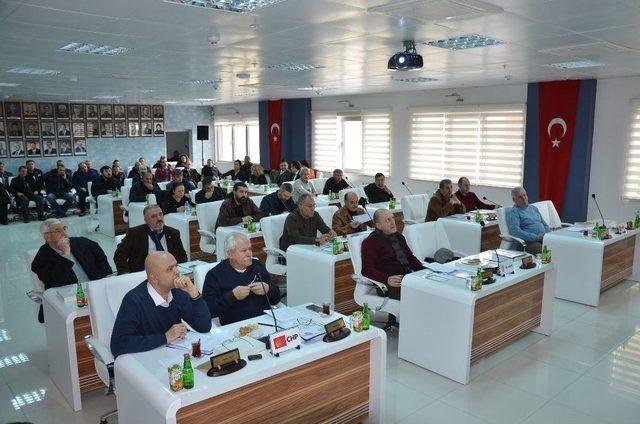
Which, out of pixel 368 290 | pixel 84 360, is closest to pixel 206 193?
pixel 368 290

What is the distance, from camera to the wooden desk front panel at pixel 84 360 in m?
3.47

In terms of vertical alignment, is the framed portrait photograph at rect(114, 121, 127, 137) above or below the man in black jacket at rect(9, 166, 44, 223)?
above

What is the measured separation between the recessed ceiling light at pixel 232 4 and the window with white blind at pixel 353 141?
326 inches

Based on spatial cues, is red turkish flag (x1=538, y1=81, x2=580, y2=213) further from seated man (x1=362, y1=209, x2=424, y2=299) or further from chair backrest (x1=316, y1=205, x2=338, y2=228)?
seated man (x1=362, y1=209, x2=424, y2=299)

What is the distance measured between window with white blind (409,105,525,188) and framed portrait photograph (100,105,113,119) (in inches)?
360

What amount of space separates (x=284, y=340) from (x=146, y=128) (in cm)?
1475

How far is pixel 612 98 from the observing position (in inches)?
328

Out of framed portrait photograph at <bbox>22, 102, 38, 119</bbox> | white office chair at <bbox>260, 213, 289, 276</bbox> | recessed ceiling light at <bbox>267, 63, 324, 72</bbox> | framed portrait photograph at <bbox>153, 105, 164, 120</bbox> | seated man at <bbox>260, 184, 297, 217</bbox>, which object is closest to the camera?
white office chair at <bbox>260, 213, 289, 276</bbox>

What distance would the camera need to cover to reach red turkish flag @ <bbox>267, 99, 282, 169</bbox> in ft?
46.6

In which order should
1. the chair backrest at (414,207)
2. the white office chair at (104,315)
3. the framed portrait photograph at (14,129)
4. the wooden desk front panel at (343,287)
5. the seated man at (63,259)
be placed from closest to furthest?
the white office chair at (104,315) → the seated man at (63,259) → the wooden desk front panel at (343,287) → the chair backrest at (414,207) → the framed portrait photograph at (14,129)

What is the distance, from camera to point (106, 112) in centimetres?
1511

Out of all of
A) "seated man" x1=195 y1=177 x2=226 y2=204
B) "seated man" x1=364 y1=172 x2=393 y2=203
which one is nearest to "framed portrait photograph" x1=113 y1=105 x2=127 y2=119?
"seated man" x1=195 y1=177 x2=226 y2=204

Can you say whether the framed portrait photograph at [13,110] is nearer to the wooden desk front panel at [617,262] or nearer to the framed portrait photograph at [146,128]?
the framed portrait photograph at [146,128]

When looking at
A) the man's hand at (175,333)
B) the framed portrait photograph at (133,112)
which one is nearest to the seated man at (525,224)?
the man's hand at (175,333)
